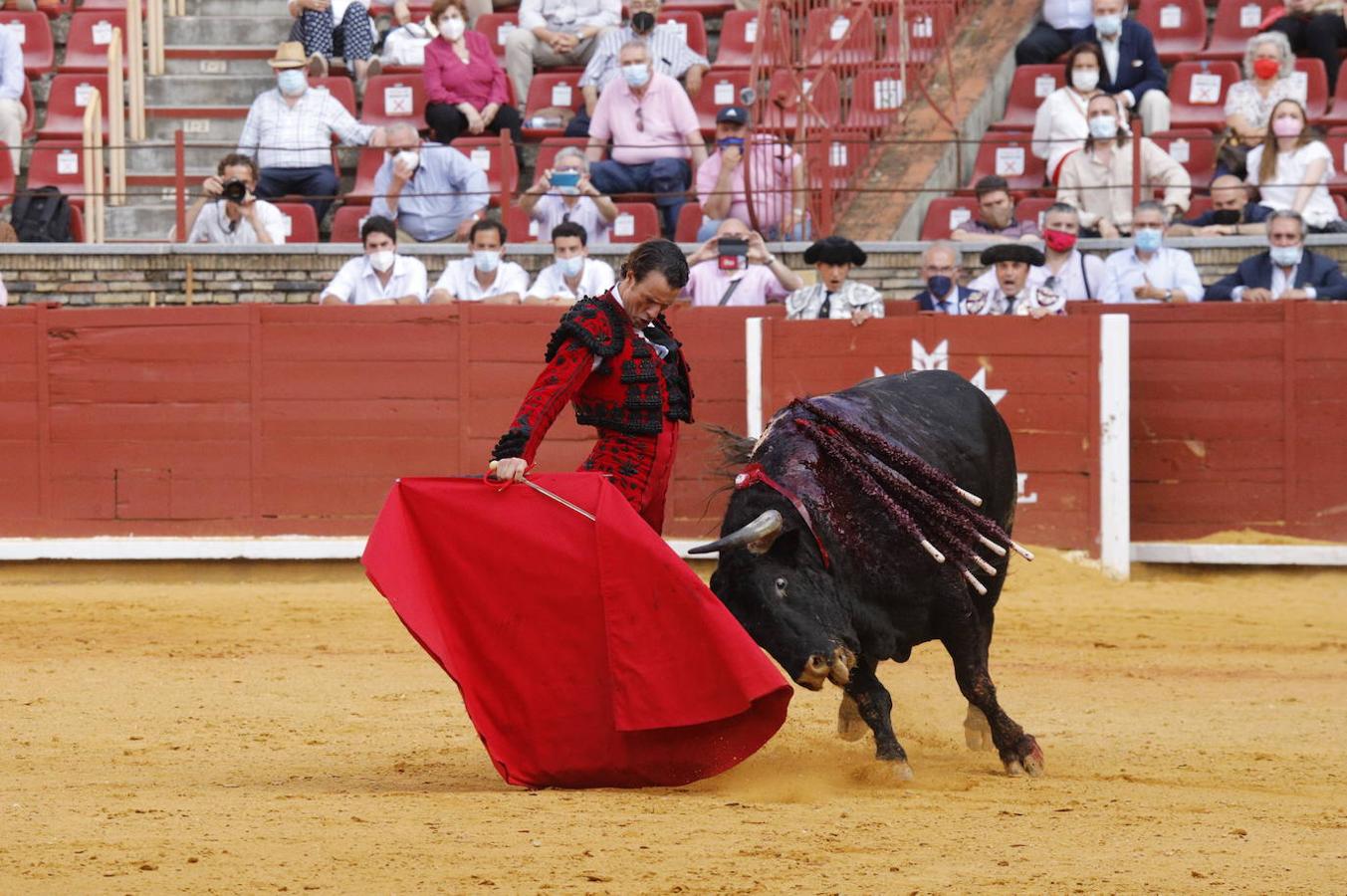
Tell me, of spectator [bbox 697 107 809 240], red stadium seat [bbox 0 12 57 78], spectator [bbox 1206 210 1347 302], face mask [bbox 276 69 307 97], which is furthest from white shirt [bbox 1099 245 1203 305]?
red stadium seat [bbox 0 12 57 78]

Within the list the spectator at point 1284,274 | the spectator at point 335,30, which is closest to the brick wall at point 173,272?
the spectator at point 335,30

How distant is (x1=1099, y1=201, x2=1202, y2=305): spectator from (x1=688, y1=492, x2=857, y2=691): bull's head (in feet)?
17.5

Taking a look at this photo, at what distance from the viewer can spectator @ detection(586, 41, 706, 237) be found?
1172cm

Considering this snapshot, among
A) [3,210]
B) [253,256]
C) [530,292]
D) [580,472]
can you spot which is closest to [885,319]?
[530,292]

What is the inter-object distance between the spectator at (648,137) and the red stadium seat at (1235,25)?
3.29 meters

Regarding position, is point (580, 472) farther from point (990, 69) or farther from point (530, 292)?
point (990, 69)

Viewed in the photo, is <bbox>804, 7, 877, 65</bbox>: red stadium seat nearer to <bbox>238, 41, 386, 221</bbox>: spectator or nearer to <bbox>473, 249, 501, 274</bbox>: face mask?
<bbox>473, 249, 501, 274</bbox>: face mask

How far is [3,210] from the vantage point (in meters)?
12.7

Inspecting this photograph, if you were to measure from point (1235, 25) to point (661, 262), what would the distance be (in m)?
8.37

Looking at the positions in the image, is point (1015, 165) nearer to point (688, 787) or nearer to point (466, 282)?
point (466, 282)

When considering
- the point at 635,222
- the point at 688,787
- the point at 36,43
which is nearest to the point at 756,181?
the point at 635,222

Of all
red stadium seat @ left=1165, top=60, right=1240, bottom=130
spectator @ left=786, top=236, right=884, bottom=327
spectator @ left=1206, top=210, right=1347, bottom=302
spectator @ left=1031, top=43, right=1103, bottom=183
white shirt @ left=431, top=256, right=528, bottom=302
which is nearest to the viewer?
spectator @ left=786, top=236, right=884, bottom=327

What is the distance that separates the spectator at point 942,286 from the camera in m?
10.2

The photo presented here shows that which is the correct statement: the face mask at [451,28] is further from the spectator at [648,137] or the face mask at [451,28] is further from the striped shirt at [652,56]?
the spectator at [648,137]
